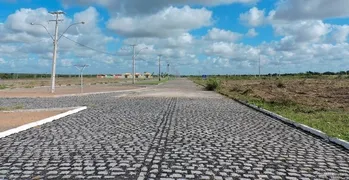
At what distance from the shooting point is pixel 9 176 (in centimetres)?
602

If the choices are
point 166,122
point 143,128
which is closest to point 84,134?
point 143,128

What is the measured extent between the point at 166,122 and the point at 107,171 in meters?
6.99

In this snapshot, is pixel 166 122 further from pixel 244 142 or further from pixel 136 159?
pixel 136 159

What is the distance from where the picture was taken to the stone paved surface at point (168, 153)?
625 cm

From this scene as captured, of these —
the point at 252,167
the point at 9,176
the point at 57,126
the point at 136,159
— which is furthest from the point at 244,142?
the point at 57,126

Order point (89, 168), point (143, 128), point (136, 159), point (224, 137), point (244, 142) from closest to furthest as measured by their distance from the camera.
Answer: point (89, 168) < point (136, 159) < point (244, 142) < point (224, 137) < point (143, 128)

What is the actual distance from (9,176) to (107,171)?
1.56m

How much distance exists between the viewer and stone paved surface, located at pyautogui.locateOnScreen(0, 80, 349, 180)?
625cm

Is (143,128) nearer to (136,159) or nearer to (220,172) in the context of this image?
(136,159)

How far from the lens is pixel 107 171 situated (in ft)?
20.6

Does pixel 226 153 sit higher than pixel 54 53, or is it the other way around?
pixel 54 53

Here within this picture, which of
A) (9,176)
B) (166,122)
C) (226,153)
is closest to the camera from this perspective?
(9,176)

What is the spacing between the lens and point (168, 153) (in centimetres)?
780

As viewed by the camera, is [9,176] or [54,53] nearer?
[9,176]
